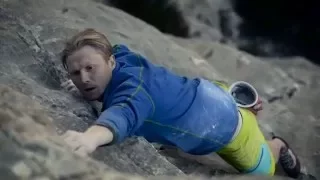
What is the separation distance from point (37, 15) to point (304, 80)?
190 centimetres

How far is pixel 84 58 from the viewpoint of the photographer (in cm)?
230

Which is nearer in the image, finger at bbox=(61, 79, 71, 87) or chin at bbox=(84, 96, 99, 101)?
chin at bbox=(84, 96, 99, 101)

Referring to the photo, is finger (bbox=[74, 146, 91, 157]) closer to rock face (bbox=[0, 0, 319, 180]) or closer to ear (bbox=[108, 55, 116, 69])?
rock face (bbox=[0, 0, 319, 180])

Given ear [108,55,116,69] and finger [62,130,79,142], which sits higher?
finger [62,130,79,142]

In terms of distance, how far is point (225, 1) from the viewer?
6074 mm

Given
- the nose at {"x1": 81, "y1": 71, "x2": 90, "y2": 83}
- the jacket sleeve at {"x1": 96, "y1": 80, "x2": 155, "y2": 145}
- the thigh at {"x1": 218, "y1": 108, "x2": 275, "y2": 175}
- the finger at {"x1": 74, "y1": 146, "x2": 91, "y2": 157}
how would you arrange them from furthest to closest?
the thigh at {"x1": 218, "y1": 108, "x2": 275, "y2": 175}
the nose at {"x1": 81, "y1": 71, "x2": 90, "y2": 83}
the jacket sleeve at {"x1": 96, "y1": 80, "x2": 155, "y2": 145}
the finger at {"x1": 74, "y1": 146, "x2": 91, "y2": 157}

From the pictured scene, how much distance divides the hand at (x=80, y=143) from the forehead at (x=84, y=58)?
0.52 metres

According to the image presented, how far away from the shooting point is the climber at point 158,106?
2.13 m

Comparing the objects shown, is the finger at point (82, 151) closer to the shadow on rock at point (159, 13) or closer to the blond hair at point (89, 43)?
the blond hair at point (89, 43)

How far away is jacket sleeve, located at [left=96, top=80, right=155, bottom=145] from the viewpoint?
1949 millimetres

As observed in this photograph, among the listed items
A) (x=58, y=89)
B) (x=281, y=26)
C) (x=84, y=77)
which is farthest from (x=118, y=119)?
(x=281, y=26)

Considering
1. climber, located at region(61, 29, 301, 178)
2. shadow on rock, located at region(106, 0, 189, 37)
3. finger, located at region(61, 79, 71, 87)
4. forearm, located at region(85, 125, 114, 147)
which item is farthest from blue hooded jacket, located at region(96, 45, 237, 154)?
shadow on rock, located at region(106, 0, 189, 37)

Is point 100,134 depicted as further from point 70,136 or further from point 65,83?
point 65,83

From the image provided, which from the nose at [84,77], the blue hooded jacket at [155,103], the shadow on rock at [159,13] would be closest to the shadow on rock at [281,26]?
the shadow on rock at [159,13]
